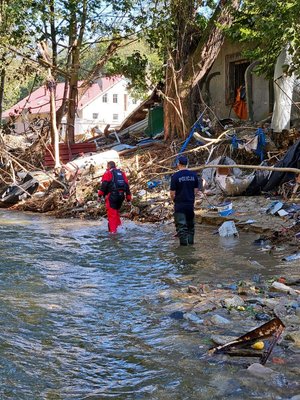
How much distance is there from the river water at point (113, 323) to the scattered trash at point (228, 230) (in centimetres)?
16

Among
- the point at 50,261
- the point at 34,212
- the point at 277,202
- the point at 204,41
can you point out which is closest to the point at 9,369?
the point at 50,261

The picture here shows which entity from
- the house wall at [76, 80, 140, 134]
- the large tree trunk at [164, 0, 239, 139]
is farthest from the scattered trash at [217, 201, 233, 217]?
the house wall at [76, 80, 140, 134]

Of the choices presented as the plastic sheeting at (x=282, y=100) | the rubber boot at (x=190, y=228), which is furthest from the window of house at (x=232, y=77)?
the rubber boot at (x=190, y=228)

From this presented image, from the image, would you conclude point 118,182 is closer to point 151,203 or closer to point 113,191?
point 113,191

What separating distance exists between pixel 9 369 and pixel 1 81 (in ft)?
71.3

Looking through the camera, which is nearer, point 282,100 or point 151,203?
point 282,100

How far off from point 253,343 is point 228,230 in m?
6.17

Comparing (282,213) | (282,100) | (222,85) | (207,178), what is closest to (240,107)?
(222,85)

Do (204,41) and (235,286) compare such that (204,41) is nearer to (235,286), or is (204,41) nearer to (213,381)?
(235,286)

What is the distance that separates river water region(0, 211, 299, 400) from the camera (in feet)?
12.9

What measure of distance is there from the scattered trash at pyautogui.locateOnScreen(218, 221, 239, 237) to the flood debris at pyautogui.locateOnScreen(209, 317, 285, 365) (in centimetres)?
593

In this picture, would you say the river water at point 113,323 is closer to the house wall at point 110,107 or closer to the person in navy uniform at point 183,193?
the person in navy uniform at point 183,193

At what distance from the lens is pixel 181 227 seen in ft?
31.1

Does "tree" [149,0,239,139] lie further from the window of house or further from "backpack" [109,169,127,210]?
"backpack" [109,169,127,210]
